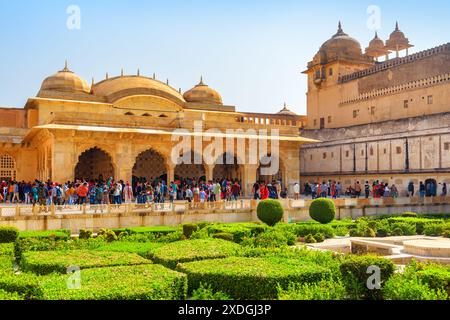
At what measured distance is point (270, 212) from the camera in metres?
16.4

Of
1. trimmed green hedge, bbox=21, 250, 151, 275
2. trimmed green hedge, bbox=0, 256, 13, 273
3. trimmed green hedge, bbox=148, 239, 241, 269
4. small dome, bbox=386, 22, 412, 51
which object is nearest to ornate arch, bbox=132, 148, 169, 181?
trimmed green hedge, bbox=148, 239, 241, 269

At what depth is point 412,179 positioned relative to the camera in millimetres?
26438

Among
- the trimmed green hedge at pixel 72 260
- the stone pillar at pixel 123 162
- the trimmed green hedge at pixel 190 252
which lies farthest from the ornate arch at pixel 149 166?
the trimmed green hedge at pixel 72 260

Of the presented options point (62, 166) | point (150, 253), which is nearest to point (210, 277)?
point (150, 253)

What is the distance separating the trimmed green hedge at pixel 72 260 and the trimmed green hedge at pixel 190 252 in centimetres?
46

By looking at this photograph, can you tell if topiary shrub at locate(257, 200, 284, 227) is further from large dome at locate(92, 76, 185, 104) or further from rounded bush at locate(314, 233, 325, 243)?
large dome at locate(92, 76, 185, 104)

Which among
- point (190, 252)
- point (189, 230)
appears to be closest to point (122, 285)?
point (190, 252)

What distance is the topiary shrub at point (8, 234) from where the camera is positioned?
12148mm

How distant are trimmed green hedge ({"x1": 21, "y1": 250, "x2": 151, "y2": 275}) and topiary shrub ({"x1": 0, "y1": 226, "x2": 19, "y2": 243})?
2.85 metres

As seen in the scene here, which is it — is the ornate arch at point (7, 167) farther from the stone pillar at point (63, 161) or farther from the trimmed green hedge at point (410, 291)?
the trimmed green hedge at point (410, 291)

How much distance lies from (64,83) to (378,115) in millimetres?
19994

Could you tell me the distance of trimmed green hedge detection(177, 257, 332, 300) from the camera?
7.42 meters
